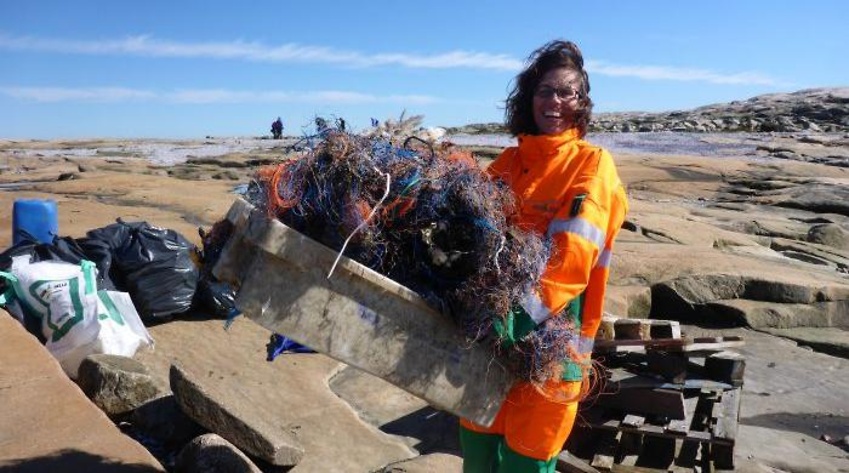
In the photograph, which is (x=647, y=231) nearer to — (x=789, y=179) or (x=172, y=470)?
(x=172, y=470)

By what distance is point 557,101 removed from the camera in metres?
2.19

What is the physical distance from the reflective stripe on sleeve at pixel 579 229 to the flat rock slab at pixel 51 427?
1.99 m

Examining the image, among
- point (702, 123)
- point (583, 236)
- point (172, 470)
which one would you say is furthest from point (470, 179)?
point (702, 123)

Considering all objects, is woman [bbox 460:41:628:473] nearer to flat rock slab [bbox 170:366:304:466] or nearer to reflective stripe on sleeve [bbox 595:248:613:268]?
reflective stripe on sleeve [bbox 595:248:613:268]

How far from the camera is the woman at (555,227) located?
191 cm

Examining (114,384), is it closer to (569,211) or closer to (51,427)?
(51,427)

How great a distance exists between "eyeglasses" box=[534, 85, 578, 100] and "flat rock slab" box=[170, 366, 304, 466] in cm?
202

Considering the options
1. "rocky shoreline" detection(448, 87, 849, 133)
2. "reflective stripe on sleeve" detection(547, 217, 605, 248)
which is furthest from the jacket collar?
"rocky shoreline" detection(448, 87, 849, 133)

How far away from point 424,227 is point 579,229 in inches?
16.8

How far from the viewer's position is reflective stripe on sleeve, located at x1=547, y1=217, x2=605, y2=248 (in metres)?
1.89

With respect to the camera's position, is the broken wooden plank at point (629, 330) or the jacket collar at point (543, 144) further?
the broken wooden plank at point (629, 330)

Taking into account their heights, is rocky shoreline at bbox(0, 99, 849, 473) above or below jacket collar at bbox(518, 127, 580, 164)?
below

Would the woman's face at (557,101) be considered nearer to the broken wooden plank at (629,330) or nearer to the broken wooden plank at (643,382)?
the broken wooden plank at (643,382)

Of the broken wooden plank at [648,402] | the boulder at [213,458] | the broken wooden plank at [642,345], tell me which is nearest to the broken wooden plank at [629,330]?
the broken wooden plank at [642,345]
